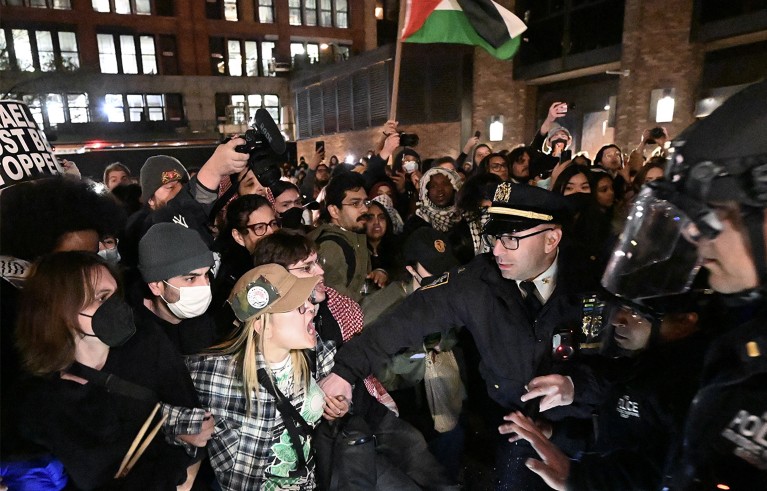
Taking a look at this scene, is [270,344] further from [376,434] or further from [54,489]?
[54,489]

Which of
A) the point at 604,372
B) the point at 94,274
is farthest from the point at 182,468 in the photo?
the point at 604,372

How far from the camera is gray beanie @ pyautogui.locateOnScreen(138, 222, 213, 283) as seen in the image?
229cm

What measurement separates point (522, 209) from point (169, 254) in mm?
1874

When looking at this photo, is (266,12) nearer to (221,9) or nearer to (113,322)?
(221,9)

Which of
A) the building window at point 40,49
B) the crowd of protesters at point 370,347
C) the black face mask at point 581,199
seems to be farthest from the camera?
the building window at point 40,49

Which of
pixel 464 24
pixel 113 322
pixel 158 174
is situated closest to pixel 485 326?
pixel 113 322

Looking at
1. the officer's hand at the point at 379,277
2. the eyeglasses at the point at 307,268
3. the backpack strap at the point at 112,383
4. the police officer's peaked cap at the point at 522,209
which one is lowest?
the officer's hand at the point at 379,277

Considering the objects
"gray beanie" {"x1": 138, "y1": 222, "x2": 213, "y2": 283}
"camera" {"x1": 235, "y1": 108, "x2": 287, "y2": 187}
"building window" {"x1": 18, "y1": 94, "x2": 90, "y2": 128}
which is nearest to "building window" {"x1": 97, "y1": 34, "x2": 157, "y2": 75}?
"building window" {"x1": 18, "y1": 94, "x2": 90, "y2": 128}

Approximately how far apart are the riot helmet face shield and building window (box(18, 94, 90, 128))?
94.1 ft

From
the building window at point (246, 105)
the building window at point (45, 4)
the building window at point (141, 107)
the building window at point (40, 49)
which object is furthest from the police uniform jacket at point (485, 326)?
the building window at point (45, 4)

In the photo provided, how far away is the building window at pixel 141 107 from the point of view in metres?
26.3

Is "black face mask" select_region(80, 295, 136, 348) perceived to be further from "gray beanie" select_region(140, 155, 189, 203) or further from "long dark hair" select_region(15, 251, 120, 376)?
"gray beanie" select_region(140, 155, 189, 203)

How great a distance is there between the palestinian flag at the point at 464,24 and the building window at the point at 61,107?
82.9ft

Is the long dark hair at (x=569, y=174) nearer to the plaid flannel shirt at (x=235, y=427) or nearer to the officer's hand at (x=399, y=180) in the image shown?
the officer's hand at (x=399, y=180)
